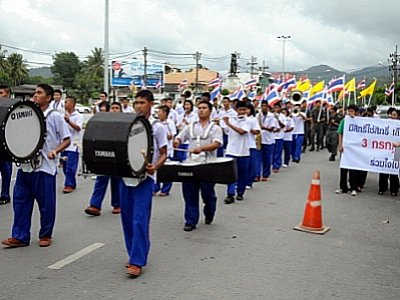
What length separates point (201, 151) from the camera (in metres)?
7.26

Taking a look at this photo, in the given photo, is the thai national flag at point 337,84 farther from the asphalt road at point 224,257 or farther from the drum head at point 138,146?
the drum head at point 138,146

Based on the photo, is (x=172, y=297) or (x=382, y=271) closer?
(x=172, y=297)

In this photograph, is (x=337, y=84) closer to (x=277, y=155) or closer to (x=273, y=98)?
(x=273, y=98)

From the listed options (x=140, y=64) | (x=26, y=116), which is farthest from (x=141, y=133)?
(x=140, y=64)

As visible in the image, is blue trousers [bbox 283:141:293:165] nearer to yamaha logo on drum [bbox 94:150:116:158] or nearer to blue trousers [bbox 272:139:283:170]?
blue trousers [bbox 272:139:283:170]

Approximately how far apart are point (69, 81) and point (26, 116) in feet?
309

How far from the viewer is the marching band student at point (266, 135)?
1252 cm

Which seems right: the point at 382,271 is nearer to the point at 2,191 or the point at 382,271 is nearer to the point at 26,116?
the point at 26,116

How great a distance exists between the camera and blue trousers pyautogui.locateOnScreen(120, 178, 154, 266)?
5332mm

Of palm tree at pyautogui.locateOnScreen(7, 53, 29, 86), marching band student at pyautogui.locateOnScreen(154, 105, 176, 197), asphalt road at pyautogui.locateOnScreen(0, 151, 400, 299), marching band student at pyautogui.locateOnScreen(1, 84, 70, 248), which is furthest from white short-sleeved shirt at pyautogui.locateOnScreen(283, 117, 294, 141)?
palm tree at pyautogui.locateOnScreen(7, 53, 29, 86)

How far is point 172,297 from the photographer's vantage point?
4.82 meters

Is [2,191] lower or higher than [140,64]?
lower

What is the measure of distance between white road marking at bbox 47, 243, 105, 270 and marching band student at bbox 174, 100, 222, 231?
1.38m

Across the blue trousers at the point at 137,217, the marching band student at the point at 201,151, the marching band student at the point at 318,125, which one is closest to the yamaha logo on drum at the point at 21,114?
the blue trousers at the point at 137,217
